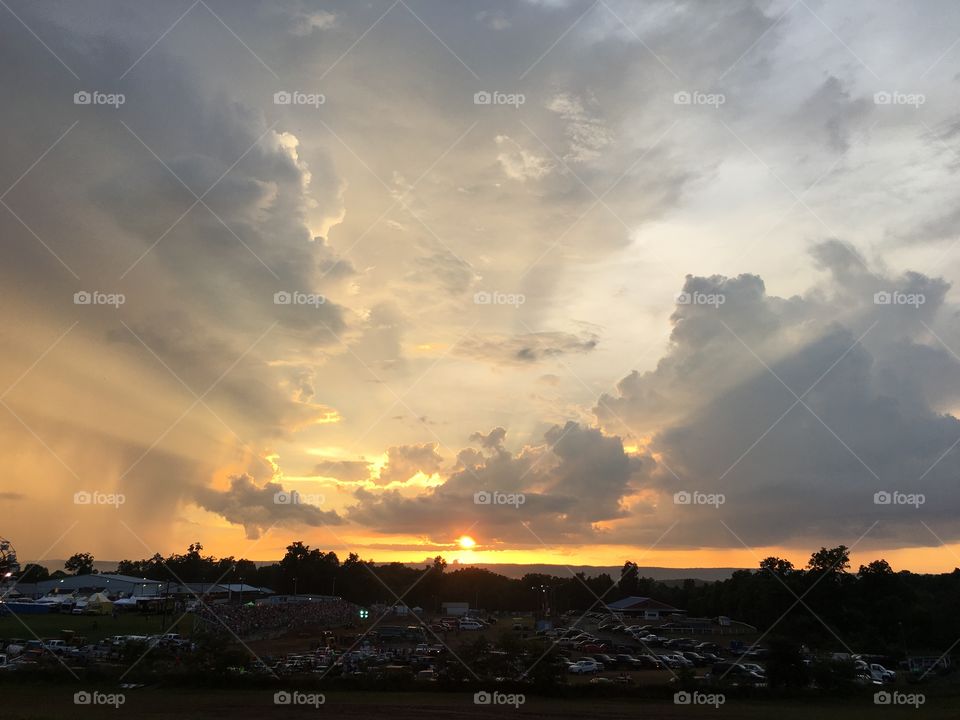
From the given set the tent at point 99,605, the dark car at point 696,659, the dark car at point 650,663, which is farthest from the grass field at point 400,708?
the tent at point 99,605

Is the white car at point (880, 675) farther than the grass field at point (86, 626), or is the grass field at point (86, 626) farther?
the grass field at point (86, 626)

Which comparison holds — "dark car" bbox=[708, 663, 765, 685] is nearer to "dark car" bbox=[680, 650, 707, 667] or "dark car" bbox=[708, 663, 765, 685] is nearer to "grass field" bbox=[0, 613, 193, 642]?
"dark car" bbox=[680, 650, 707, 667]

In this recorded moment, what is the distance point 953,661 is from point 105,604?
323ft

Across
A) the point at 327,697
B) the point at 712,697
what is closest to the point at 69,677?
the point at 327,697

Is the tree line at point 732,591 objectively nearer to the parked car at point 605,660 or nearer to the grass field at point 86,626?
the parked car at point 605,660

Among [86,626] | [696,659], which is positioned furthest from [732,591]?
[86,626]

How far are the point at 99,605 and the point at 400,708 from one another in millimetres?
79914

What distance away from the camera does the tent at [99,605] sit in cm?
9284

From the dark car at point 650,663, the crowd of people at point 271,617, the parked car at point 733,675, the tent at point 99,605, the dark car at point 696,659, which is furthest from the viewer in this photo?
the tent at point 99,605

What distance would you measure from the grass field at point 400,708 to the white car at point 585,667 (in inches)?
445

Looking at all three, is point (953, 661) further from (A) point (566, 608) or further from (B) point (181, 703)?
(A) point (566, 608)

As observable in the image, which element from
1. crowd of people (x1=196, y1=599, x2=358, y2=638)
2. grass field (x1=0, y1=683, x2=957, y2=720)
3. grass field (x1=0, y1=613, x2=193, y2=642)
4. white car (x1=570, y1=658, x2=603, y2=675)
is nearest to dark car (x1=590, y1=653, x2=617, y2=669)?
white car (x1=570, y1=658, x2=603, y2=675)

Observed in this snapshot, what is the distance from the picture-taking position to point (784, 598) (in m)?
87.5

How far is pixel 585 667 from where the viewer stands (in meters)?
50.4
